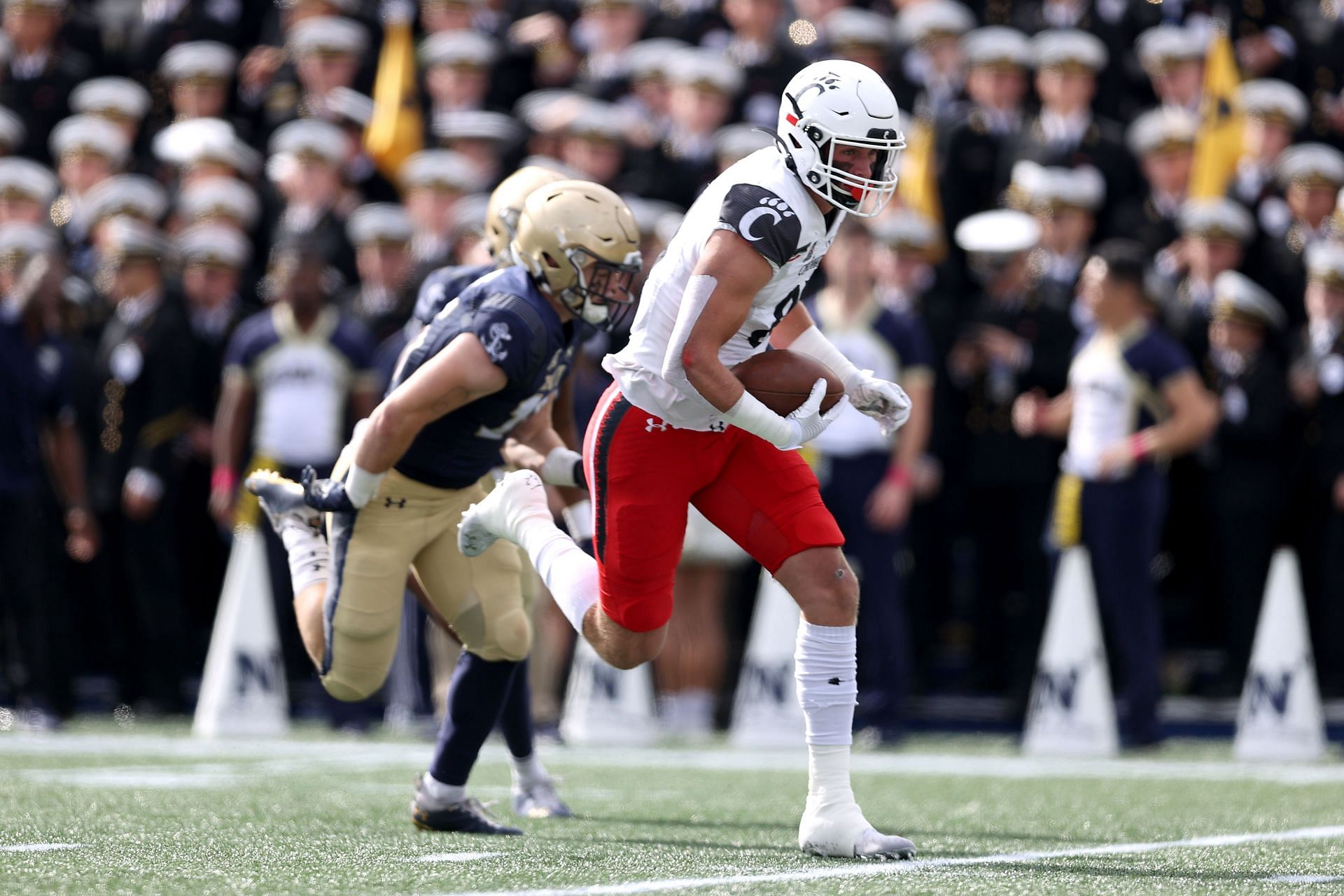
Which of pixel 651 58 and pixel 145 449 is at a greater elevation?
pixel 651 58

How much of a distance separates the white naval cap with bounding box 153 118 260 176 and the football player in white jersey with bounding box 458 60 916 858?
7.12 metres

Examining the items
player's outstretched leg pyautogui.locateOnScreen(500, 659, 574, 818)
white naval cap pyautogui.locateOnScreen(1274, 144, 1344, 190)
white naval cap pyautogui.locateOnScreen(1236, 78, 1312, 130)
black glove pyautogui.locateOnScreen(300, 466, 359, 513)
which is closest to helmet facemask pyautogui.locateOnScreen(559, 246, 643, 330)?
black glove pyautogui.locateOnScreen(300, 466, 359, 513)

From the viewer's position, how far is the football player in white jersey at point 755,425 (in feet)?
16.1

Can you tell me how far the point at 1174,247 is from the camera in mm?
9984

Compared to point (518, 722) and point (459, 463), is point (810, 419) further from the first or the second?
point (518, 722)

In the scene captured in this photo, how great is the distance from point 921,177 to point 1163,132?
1.30m

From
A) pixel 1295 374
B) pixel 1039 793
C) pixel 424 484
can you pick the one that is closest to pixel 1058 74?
pixel 1295 374

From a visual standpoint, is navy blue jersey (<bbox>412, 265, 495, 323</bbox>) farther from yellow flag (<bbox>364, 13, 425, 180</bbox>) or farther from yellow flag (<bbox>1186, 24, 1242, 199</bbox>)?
yellow flag (<bbox>364, 13, 425, 180</bbox>)

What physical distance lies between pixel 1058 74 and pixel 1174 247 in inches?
44.9

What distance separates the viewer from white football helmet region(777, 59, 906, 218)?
5.03 metres

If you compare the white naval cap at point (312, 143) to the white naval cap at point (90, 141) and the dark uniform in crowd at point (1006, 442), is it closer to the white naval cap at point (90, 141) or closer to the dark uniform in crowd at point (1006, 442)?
the white naval cap at point (90, 141)

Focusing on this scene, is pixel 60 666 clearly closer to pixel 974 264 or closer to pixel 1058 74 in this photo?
pixel 974 264

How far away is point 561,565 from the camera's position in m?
5.41

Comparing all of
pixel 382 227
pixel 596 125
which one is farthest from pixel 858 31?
pixel 382 227
